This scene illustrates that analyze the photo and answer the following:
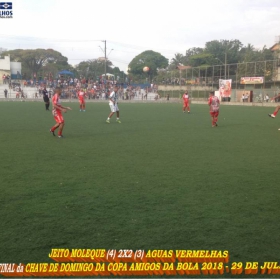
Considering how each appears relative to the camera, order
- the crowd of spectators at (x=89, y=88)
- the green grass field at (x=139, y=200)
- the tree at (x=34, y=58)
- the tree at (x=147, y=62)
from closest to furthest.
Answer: the green grass field at (x=139, y=200)
the crowd of spectators at (x=89, y=88)
the tree at (x=34, y=58)
the tree at (x=147, y=62)

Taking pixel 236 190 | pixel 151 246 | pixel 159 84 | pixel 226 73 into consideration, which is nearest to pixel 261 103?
pixel 226 73

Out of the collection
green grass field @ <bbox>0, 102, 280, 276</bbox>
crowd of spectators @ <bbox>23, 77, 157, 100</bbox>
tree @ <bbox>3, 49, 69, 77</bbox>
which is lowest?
green grass field @ <bbox>0, 102, 280, 276</bbox>

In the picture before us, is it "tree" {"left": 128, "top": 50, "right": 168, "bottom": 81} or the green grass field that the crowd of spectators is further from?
the green grass field

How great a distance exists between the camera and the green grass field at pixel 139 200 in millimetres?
4004

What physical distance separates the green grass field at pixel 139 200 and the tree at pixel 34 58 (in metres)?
70.8

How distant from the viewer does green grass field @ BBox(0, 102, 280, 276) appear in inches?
158

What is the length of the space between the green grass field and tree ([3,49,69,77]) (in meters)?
70.8

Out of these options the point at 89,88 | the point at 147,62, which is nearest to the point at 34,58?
the point at 89,88

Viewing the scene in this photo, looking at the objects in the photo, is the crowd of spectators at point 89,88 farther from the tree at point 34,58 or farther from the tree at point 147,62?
the tree at point 147,62

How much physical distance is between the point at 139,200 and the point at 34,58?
7884cm

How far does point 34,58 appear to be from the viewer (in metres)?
78.1

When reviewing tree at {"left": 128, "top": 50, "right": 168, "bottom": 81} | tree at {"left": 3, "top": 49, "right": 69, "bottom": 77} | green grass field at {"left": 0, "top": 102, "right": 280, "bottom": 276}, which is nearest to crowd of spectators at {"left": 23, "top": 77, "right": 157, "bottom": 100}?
tree at {"left": 3, "top": 49, "right": 69, "bottom": 77}

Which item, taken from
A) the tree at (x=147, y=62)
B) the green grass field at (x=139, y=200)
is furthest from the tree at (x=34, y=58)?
the green grass field at (x=139, y=200)

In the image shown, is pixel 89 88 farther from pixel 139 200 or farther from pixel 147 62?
pixel 139 200
